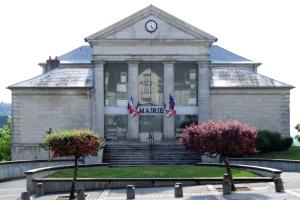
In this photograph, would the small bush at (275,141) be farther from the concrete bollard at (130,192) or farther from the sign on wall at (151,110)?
the concrete bollard at (130,192)

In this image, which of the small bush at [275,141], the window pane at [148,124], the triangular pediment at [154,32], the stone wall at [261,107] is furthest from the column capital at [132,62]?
the small bush at [275,141]

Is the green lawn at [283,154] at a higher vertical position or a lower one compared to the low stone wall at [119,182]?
higher

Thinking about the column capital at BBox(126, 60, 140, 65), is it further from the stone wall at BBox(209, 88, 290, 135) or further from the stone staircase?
the stone wall at BBox(209, 88, 290, 135)

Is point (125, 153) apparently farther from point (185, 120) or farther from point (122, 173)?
point (122, 173)

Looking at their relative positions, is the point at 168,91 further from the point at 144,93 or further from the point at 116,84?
the point at 116,84

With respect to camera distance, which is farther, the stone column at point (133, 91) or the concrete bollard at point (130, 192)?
the stone column at point (133, 91)

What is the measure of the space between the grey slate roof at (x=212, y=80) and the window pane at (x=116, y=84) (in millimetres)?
1761

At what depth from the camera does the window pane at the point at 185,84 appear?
Answer: 2083 inches

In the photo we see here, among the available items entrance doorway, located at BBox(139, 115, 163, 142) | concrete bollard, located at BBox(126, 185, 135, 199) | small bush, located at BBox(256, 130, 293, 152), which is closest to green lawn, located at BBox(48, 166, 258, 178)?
concrete bollard, located at BBox(126, 185, 135, 199)

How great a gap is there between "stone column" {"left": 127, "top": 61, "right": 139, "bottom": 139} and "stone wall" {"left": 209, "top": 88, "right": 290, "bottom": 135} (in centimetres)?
772

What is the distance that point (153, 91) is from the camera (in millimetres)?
52906

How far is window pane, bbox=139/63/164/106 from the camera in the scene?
173 ft

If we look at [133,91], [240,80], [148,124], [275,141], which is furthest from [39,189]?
[240,80]

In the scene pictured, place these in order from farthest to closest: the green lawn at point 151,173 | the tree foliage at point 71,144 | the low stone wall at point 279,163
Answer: the low stone wall at point 279,163 → the green lawn at point 151,173 → the tree foliage at point 71,144
